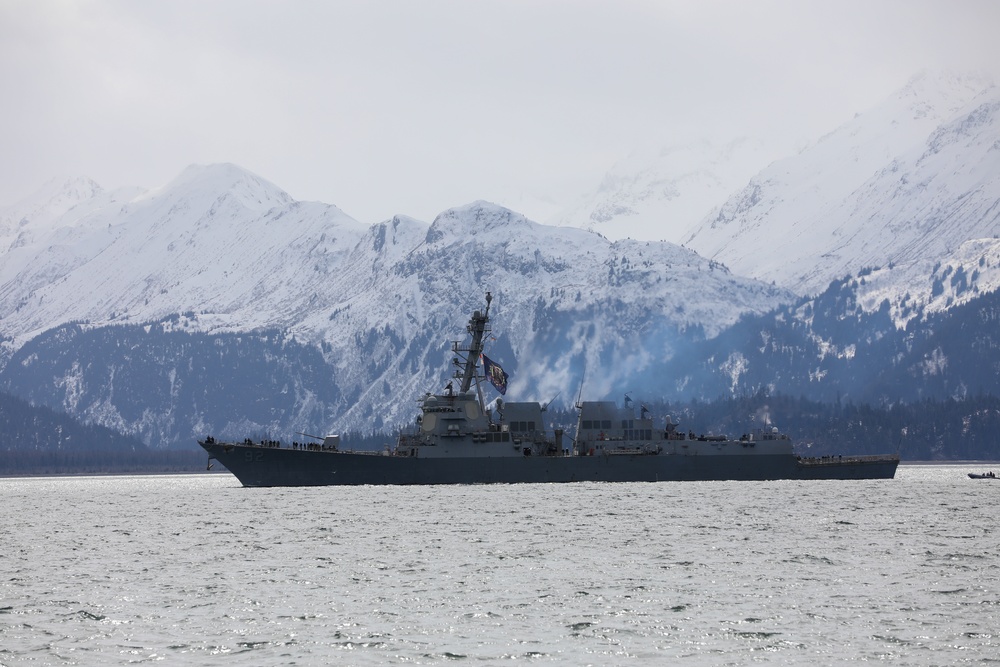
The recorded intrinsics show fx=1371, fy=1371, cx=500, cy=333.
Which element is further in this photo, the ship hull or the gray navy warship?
the ship hull

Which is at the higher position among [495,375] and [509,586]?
[495,375]

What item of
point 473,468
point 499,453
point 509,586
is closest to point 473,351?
point 499,453

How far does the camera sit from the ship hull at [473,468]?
105m

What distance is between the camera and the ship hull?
105 meters

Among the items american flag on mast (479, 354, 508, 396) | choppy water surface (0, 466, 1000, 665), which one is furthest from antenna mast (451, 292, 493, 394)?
choppy water surface (0, 466, 1000, 665)

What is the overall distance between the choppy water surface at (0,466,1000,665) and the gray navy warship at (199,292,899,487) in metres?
24.1

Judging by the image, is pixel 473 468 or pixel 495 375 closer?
pixel 473 468

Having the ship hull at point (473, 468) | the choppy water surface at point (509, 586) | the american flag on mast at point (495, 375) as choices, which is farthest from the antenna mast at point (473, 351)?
the choppy water surface at point (509, 586)

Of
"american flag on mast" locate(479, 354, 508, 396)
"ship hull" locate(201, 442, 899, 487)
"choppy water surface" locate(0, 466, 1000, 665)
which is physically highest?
"american flag on mast" locate(479, 354, 508, 396)

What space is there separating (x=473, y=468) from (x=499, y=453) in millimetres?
2314

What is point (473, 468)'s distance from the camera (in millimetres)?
105000

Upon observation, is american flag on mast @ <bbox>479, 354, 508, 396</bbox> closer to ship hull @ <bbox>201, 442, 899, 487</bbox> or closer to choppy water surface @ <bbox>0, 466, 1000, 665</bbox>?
ship hull @ <bbox>201, 442, 899, 487</bbox>

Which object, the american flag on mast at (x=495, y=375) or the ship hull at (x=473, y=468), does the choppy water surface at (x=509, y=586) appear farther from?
the american flag on mast at (x=495, y=375)

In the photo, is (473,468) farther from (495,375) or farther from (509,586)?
(509,586)
